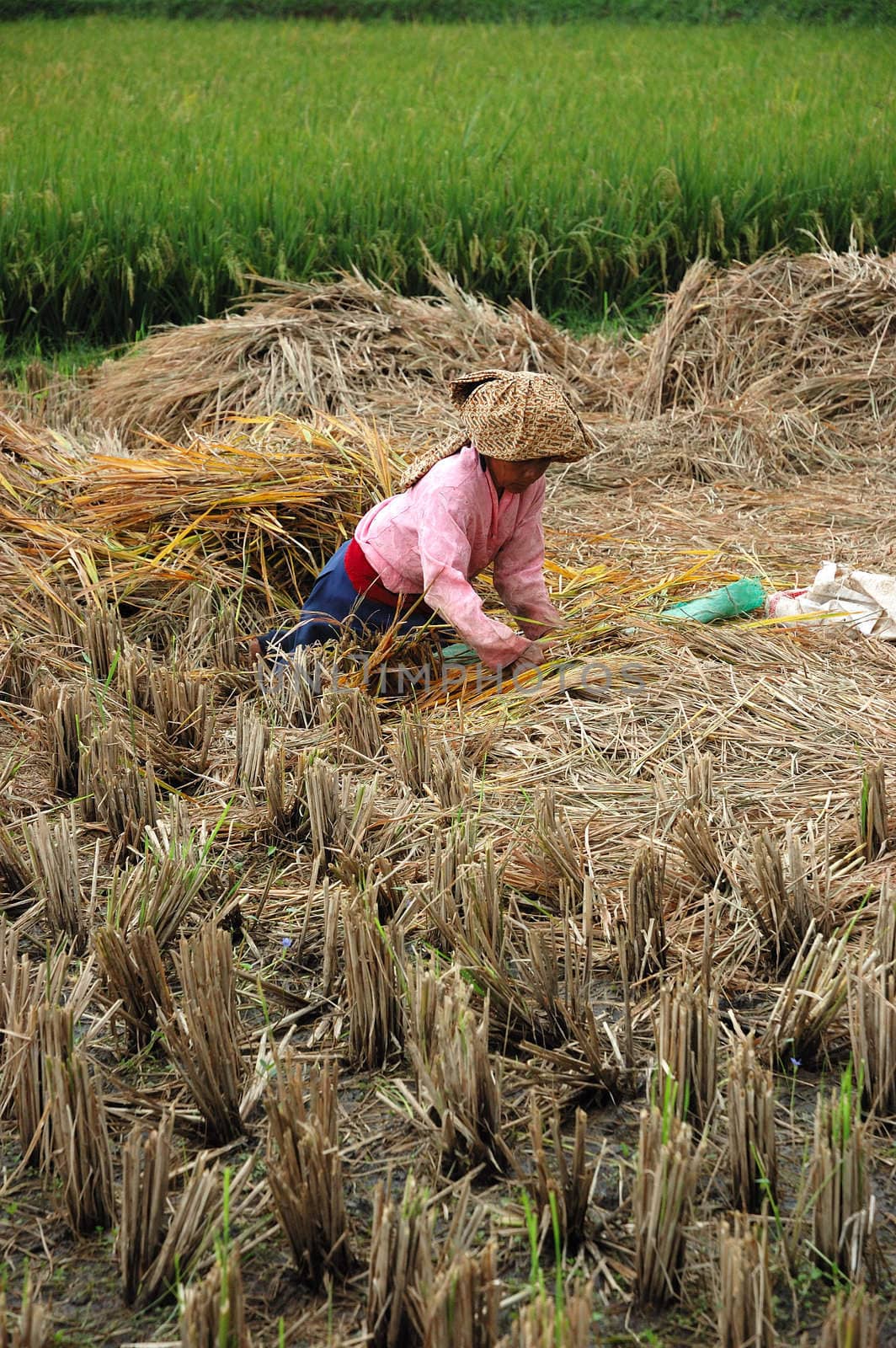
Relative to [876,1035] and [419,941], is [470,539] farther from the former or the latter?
[876,1035]

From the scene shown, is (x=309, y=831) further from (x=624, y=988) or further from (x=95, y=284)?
(x=95, y=284)

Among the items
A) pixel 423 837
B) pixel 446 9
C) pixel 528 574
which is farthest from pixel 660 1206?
pixel 446 9

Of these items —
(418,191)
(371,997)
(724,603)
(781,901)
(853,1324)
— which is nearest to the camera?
(853,1324)

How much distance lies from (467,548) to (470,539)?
0.09 m

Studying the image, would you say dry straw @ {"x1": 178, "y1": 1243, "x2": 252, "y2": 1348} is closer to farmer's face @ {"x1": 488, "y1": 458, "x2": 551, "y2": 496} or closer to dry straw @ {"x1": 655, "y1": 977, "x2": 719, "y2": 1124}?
dry straw @ {"x1": 655, "y1": 977, "x2": 719, "y2": 1124}

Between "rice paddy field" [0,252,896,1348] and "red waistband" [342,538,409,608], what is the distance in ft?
0.39

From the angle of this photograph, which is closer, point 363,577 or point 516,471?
point 516,471

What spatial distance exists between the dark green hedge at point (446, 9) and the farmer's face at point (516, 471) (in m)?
15.7

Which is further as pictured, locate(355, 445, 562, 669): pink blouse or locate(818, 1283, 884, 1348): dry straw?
locate(355, 445, 562, 669): pink blouse

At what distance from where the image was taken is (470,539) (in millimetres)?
2531

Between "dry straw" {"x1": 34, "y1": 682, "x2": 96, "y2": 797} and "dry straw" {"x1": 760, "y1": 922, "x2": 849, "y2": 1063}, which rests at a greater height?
"dry straw" {"x1": 760, "y1": 922, "x2": 849, "y2": 1063}

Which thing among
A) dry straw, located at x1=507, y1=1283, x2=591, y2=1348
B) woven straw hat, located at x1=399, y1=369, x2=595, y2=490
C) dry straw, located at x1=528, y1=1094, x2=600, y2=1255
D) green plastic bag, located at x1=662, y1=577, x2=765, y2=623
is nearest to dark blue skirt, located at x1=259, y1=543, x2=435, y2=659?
woven straw hat, located at x1=399, y1=369, x2=595, y2=490

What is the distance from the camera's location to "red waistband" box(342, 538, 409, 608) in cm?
267

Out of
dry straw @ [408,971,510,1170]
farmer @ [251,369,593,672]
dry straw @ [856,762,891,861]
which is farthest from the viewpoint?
farmer @ [251,369,593,672]
